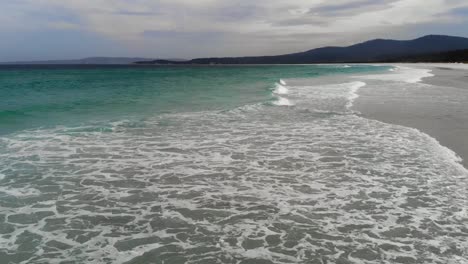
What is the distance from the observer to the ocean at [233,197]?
4.73 meters

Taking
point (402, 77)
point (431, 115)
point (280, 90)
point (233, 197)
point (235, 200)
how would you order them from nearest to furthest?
point (235, 200) < point (233, 197) < point (431, 115) < point (280, 90) < point (402, 77)

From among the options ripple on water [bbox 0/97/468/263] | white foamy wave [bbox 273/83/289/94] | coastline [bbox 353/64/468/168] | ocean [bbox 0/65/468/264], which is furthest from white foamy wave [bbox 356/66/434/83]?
ripple on water [bbox 0/97/468/263]

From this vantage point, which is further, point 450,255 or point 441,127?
point 441,127

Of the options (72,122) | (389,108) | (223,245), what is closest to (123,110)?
(72,122)

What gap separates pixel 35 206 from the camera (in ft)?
A: 20.4

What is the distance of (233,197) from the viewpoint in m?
6.47

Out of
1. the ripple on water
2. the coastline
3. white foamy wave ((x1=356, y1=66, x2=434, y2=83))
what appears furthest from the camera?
white foamy wave ((x1=356, y1=66, x2=434, y2=83))

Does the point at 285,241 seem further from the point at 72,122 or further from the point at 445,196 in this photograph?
the point at 72,122

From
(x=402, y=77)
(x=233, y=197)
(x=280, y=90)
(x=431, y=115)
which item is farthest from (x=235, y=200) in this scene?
(x=402, y=77)

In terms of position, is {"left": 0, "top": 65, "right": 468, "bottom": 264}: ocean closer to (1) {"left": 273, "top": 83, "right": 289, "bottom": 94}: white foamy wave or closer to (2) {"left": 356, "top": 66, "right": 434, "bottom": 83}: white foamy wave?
A: (1) {"left": 273, "top": 83, "right": 289, "bottom": 94}: white foamy wave

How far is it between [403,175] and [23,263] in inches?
261

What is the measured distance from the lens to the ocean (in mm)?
4734

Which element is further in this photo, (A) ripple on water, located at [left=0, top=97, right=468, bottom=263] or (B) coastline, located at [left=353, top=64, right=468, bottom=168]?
(B) coastline, located at [left=353, top=64, right=468, bottom=168]

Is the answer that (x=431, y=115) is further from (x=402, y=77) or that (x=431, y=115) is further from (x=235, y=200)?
(x=402, y=77)
